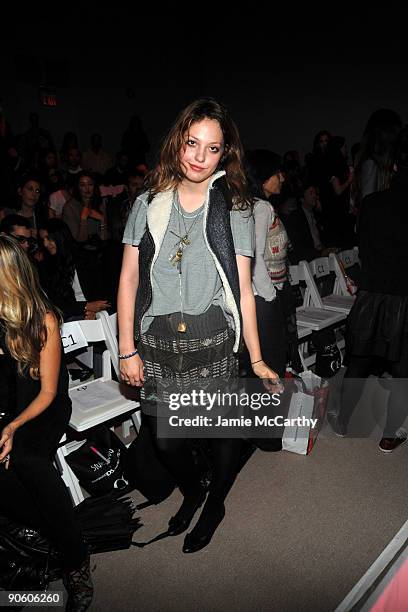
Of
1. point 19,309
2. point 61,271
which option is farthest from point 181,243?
point 61,271

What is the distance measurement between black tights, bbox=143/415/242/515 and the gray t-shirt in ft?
1.62

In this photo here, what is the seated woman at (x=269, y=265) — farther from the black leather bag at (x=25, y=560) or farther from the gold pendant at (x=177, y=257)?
the black leather bag at (x=25, y=560)

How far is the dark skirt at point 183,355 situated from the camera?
1.99 meters

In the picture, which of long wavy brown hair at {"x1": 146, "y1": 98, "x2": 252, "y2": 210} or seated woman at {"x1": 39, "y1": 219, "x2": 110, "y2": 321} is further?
seated woman at {"x1": 39, "y1": 219, "x2": 110, "y2": 321}

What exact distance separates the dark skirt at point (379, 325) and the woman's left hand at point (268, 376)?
3.28 ft

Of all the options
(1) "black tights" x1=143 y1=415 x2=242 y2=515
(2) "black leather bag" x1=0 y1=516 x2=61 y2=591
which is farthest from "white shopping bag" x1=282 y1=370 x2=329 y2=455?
(2) "black leather bag" x1=0 y1=516 x2=61 y2=591

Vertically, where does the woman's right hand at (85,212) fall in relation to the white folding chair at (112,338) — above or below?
above

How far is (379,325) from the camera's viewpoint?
2863 millimetres

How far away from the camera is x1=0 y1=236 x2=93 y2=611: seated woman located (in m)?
1.98

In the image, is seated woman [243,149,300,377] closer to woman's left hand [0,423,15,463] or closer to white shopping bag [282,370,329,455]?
white shopping bag [282,370,329,455]

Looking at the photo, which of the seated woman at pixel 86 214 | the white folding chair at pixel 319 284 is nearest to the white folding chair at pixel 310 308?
the white folding chair at pixel 319 284

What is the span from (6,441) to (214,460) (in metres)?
0.81

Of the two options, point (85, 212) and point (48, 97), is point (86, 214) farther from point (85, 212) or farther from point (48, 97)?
point (48, 97)

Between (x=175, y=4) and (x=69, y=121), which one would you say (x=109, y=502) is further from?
(x=175, y=4)
